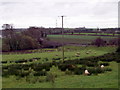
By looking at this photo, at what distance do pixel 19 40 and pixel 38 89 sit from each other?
53643mm

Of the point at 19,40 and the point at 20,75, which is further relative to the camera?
the point at 19,40

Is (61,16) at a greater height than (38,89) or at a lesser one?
greater

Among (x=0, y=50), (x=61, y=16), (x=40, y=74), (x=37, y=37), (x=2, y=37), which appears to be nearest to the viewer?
(x=40, y=74)

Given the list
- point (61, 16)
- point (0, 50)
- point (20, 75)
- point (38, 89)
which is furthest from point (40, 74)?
point (0, 50)

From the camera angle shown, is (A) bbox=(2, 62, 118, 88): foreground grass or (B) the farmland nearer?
(A) bbox=(2, 62, 118, 88): foreground grass

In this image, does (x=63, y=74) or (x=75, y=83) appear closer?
(x=75, y=83)

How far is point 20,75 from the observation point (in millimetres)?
18141

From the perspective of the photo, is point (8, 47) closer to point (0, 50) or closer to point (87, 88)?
point (0, 50)

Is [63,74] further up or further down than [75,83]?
Result: further down

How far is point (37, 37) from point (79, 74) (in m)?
58.9

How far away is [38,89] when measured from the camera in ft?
39.6

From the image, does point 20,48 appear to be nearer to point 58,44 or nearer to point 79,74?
point 58,44

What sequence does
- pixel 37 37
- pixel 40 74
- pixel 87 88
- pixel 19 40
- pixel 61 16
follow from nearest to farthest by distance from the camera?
pixel 87 88, pixel 40 74, pixel 61 16, pixel 19 40, pixel 37 37

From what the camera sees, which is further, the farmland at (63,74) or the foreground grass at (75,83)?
the farmland at (63,74)
